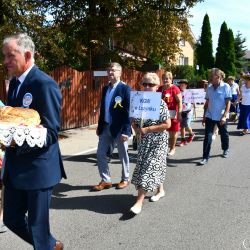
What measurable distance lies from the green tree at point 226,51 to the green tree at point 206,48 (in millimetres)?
1746

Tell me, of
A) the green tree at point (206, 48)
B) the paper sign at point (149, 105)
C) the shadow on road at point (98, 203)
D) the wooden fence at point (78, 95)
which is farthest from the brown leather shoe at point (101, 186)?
the green tree at point (206, 48)

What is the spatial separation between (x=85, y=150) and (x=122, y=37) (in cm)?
665

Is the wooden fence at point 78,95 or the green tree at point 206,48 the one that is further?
the green tree at point 206,48

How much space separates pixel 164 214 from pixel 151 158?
2.35ft

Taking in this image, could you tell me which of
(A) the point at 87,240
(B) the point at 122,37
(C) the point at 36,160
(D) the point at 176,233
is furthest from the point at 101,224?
(B) the point at 122,37

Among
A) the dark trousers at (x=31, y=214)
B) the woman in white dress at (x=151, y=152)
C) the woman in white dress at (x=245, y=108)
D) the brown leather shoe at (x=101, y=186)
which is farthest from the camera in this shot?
the woman in white dress at (x=245, y=108)

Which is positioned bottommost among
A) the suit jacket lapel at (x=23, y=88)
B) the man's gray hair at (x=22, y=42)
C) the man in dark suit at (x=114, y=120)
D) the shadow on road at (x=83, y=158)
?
the shadow on road at (x=83, y=158)

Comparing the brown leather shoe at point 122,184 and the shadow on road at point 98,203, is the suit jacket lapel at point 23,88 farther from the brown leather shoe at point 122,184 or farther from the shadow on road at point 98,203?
the brown leather shoe at point 122,184

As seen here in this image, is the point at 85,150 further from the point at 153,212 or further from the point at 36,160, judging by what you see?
the point at 36,160

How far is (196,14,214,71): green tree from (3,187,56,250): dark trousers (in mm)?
56677

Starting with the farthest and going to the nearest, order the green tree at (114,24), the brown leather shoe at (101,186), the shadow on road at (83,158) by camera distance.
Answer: the green tree at (114,24) → the shadow on road at (83,158) → the brown leather shoe at (101,186)

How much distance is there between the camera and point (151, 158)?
17.6 feet

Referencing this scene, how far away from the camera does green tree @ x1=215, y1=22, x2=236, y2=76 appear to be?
55812mm

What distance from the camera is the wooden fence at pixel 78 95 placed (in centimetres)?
1327
